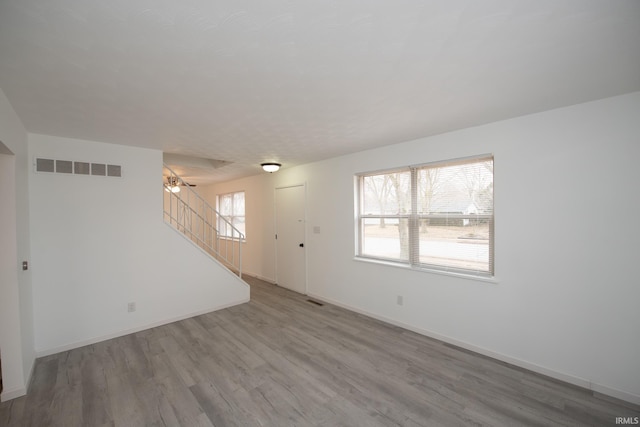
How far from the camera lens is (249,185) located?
6.28m

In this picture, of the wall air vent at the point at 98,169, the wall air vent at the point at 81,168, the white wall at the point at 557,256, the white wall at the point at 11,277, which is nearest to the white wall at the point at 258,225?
the wall air vent at the point at 98,169

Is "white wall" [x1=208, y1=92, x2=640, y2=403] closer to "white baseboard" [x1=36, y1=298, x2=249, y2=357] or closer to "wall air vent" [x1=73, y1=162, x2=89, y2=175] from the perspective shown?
"white baseboard" [x1=36, y1=298, x2=249, y2=357]

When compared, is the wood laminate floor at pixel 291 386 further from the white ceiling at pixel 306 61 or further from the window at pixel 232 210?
the window at pixel 232 210

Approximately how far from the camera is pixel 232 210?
7.11 metres

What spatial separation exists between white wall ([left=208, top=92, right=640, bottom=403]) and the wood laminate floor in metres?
0.25

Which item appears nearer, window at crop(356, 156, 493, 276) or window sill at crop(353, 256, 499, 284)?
window sill at crop(353, 256, 499, 284)

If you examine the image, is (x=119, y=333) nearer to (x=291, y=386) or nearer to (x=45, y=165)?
(x=45, y=165)

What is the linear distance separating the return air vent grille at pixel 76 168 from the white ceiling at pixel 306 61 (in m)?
0.44

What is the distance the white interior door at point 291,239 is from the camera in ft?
16.4

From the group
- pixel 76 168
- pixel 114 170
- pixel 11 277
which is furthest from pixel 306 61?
pixel 76 168

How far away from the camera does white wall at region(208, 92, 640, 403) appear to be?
83.7 inches

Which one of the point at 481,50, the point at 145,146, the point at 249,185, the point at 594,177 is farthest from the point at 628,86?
the point at 249,185

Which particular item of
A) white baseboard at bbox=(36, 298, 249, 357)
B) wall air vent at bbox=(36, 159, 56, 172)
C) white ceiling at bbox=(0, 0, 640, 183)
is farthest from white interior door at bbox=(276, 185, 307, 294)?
wall air vent at bbox=(36, 159, 56, 172)

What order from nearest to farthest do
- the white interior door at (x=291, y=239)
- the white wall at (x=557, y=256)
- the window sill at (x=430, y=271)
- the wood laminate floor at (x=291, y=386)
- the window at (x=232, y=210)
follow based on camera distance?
the wood laminate floor at (x=291, y=386)
the white wall at (x=557, y=256)
the window sill at (x=430, y=271)
the white interior door at (x=291, y=239)
the window at (x=232, y=210)
